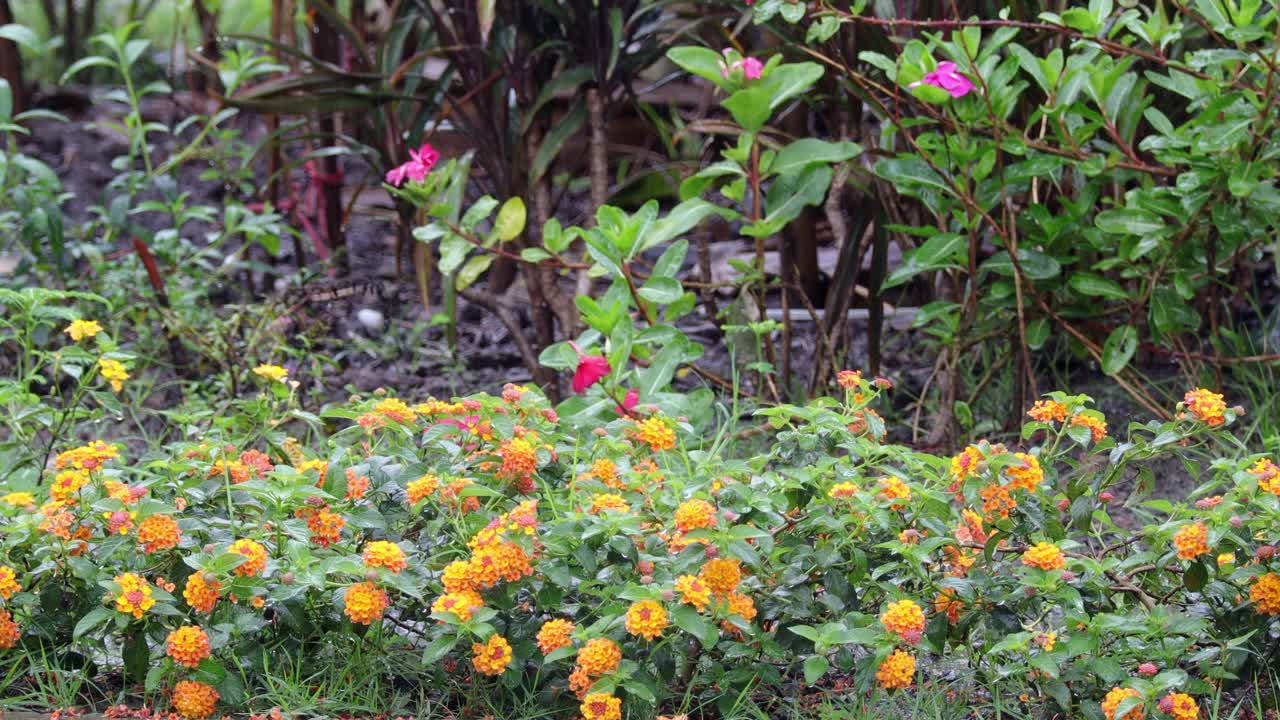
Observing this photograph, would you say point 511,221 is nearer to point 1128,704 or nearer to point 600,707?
point 600,707

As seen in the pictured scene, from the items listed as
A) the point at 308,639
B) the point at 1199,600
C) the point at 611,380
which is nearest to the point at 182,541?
the point at 308,639

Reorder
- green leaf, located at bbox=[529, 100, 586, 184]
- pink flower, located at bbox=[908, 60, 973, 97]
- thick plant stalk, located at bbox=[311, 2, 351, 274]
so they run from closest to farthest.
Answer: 1. pink flower, located at bbox=[908, 60, 973, 97]
2. green leaf, located at bbox=[529, 100, 586, 184]
3. thick plant stalk, located at bbox=[311, 2, 351, 274]

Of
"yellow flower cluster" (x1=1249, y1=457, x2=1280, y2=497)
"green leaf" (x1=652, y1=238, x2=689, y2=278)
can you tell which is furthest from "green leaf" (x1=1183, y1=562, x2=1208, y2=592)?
"green leaf" (x1=652, y1=238, x2=689, y2=278)

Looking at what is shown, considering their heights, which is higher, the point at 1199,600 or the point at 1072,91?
the point at 1072,91

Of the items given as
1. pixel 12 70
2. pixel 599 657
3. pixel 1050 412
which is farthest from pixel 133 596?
pixel 12 70

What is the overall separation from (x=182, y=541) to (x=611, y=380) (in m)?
0.75

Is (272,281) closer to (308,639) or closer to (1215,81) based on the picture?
(308,639)

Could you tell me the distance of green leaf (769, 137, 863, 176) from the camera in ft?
8.66

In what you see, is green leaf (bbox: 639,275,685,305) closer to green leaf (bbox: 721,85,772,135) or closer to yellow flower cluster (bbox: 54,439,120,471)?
green leaf (bbox: 721,85,772,135)

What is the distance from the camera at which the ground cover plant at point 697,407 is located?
1.70 meters

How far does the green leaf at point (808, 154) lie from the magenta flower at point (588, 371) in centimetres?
65

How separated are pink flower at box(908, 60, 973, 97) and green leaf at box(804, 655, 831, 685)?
114cm

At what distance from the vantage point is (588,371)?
2230 millimetres

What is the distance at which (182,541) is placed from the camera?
5.71 feet
